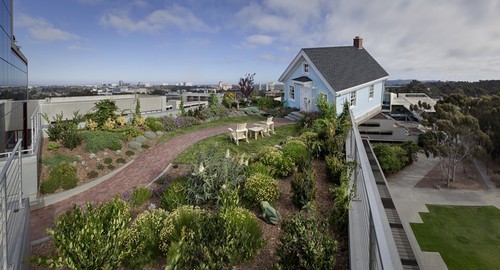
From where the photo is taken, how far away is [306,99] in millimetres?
22344

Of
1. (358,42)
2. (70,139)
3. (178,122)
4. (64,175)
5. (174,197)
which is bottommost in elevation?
(64,175)

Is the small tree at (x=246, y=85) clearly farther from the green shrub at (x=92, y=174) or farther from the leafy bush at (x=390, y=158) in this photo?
the green shrub at (x=92, y=174)

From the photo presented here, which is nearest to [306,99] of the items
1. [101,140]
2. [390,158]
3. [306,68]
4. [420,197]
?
[306,68]

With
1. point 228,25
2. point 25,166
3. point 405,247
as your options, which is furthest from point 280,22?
point 25,166

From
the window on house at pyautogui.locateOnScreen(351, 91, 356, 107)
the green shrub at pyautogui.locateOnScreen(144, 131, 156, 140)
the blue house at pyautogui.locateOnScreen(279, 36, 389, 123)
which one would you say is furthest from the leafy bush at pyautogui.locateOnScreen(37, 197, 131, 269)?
the window on house at pyautogui.locateOnScreen(351, 91, 356, 107)

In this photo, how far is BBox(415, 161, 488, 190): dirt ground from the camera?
24.8 m

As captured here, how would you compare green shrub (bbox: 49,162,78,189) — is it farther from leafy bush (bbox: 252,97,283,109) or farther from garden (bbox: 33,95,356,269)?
leafy bush (bbox: 252,97,283,109)

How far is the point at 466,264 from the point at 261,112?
52.5 ft

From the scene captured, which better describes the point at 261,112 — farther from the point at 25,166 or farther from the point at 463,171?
the point at 463,171

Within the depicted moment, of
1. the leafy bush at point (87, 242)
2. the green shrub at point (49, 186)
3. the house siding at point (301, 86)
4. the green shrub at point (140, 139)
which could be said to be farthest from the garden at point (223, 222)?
the house siding at point (301, 86)

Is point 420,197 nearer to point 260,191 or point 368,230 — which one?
point 260,191

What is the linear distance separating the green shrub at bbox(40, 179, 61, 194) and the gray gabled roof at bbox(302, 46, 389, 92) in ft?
54.3

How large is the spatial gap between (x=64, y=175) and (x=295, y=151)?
837cm

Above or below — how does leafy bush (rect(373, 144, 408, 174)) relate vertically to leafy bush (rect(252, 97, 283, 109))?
below
